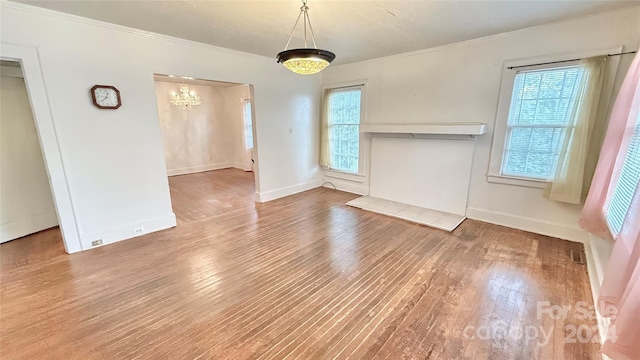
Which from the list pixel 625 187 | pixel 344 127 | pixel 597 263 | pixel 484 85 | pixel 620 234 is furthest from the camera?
pixel 344 127

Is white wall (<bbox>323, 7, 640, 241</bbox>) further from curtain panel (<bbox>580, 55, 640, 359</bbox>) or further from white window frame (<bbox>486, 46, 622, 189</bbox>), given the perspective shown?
curtain panel (<bbox>580, 55, 640, 359</bbox>)

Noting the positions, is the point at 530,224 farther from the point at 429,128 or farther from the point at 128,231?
the point at 128,231

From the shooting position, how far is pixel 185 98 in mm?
6926

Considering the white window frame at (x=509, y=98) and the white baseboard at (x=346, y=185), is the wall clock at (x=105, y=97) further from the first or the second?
the white window frame at (x=509, y=98)

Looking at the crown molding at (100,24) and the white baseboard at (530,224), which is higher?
the crown molding at (100,24)

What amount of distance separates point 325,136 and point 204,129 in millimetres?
4635

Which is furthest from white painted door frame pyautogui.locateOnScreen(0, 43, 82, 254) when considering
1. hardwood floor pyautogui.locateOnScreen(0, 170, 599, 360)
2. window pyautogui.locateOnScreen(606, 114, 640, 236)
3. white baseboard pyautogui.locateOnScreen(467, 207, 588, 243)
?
white baseboard pyautogui.locateOnScreen(467, 207, 588, 243)

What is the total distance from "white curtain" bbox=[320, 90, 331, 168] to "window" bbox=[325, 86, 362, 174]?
0.02 metres

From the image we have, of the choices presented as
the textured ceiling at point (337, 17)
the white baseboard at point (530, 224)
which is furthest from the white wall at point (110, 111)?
the white baseboard at point (530, 224)

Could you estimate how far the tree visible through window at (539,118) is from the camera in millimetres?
3064

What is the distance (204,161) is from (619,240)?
8.79 meters

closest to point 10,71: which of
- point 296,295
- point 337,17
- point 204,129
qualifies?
point 337,17

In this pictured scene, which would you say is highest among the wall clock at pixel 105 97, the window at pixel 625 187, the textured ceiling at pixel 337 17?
the textured ceiling at pixel 337 17

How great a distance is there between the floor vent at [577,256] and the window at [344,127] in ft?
11.1
